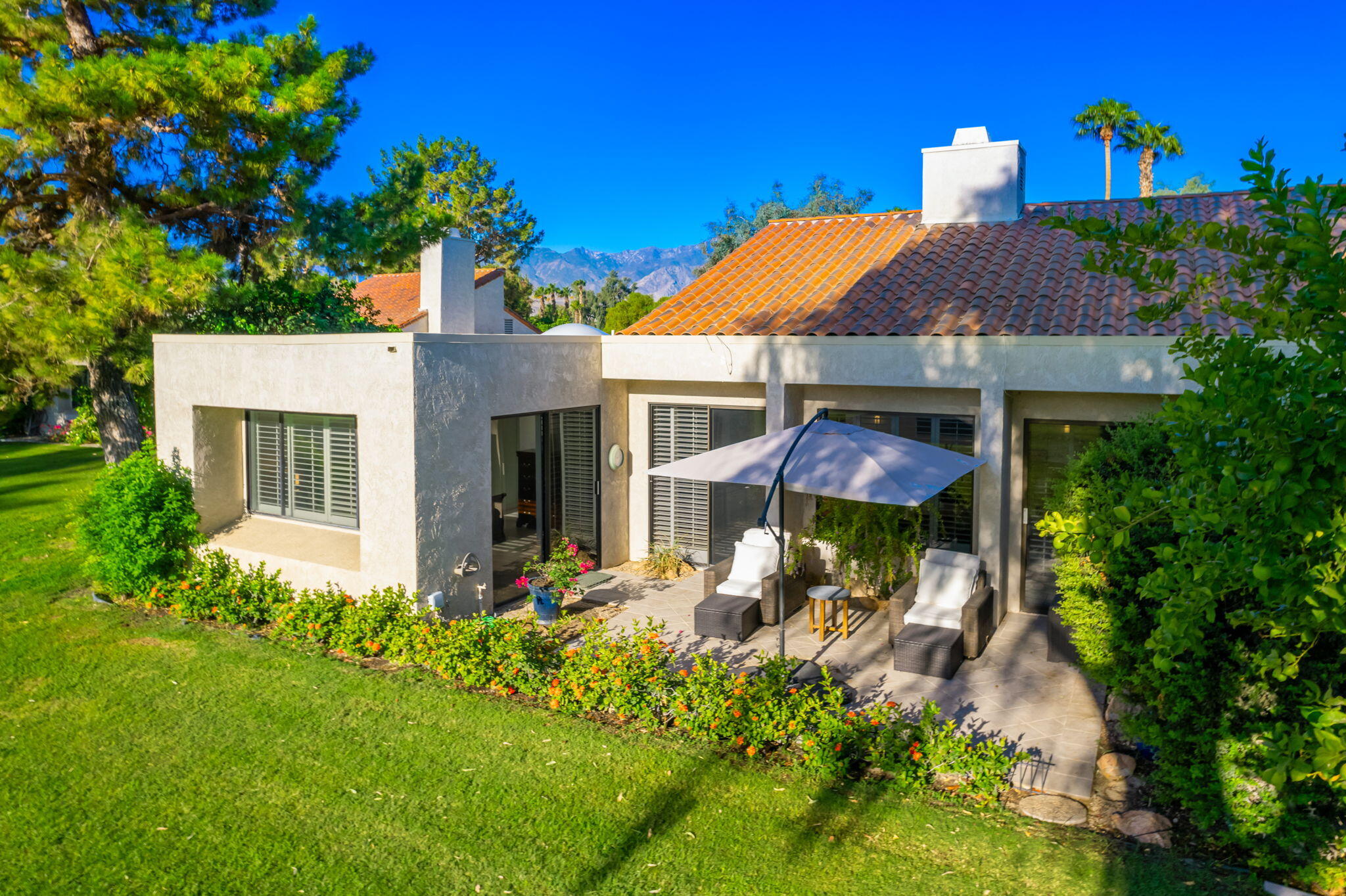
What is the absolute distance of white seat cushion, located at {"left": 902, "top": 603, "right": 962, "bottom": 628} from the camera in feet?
37.2

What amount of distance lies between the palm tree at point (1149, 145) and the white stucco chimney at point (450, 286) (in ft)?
130

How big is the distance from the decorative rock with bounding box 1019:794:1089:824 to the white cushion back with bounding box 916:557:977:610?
4152mm

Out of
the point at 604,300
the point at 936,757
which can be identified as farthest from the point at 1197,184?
the point at 936,757

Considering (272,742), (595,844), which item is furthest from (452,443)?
(595,844)

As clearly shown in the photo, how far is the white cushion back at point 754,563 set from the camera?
43.3 ft

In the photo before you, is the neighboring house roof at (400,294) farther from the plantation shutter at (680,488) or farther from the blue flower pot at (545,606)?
the blue flower pot at (545,606)

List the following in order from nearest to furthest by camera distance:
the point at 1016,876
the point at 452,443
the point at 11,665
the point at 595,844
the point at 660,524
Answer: the point at 1016,876
the point at 595,844
the point at 11,665
the point at 452,443
the point at 660,524

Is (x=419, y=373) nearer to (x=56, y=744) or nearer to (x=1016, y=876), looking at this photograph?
(x=56, y=744)

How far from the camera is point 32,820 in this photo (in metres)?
7.26

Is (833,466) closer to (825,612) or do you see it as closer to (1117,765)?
(825,612)

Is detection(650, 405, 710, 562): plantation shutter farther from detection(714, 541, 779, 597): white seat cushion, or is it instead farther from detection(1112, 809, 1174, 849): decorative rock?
detection(1112, 809, 1174, 849): decorative rock

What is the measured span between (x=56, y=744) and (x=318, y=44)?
42.6 feet

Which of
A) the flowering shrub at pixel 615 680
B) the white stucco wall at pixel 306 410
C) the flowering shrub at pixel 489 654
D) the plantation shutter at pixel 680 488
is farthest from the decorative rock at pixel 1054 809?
the plantation shutter at pixel 680 488

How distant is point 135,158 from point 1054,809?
1734 cm
